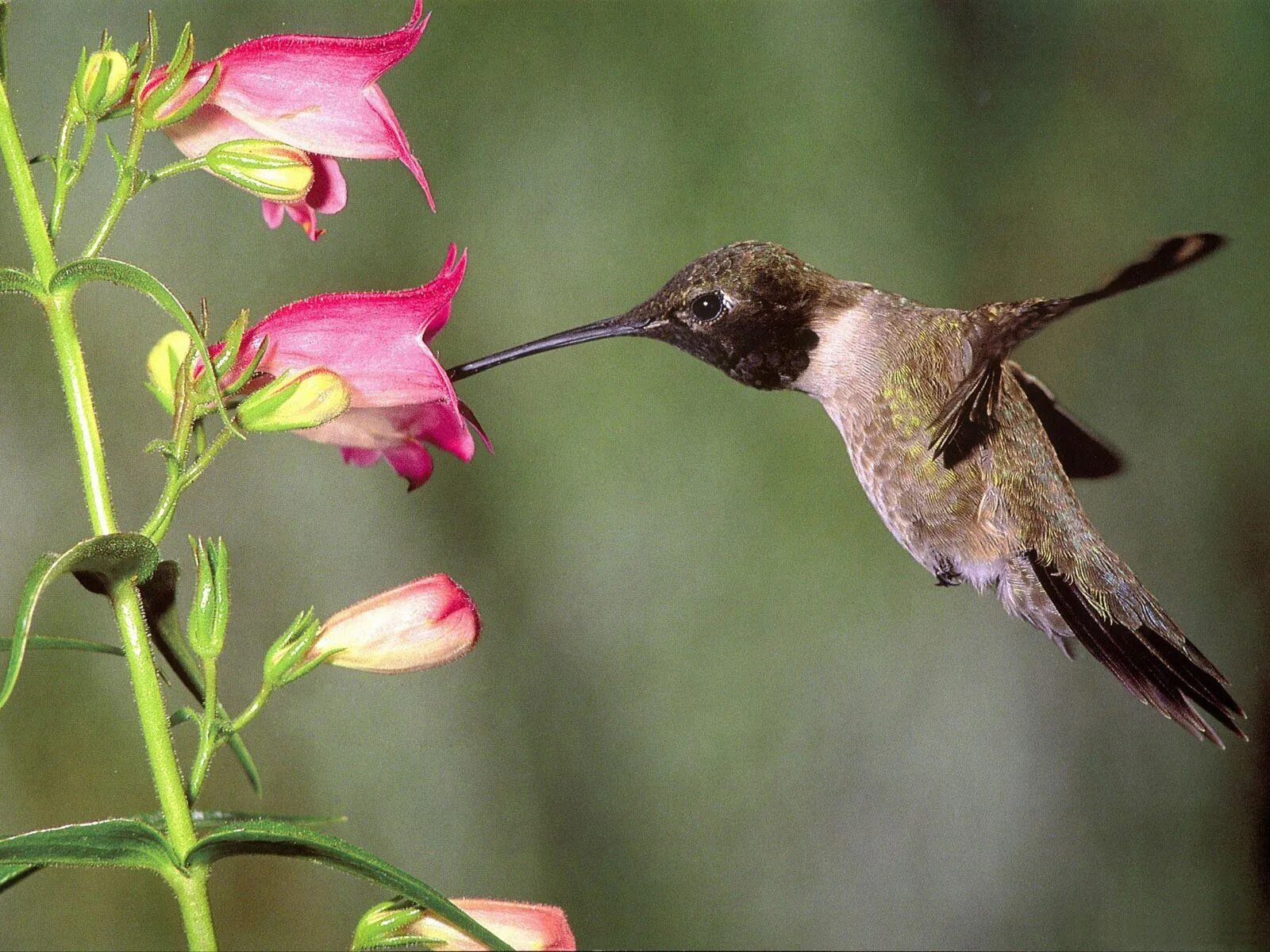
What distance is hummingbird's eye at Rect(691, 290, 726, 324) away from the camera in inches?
20.8

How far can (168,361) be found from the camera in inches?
19.6

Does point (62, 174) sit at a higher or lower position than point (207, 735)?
higher

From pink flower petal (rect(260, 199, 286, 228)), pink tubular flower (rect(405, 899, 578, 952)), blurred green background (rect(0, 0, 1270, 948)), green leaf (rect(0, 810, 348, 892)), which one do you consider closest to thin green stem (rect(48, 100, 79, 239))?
pink flower petal (rect(260, 199, 286, 228))

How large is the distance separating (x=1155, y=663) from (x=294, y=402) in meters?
0.40

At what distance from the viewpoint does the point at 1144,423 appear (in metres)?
1.13

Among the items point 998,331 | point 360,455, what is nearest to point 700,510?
point 360,455

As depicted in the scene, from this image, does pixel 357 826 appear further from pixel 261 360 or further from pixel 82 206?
pixel 261 360

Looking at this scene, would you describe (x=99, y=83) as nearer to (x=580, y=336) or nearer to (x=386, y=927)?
(x=580, y=336)

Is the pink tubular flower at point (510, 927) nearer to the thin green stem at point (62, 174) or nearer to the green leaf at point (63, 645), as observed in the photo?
the green leaf at point (63, 645)

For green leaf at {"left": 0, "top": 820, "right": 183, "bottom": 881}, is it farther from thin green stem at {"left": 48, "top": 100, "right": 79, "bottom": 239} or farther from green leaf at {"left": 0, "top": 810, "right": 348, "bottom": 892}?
thin green stem at {"left": 48, "top": 100, "right": 79, "bottom": 239}

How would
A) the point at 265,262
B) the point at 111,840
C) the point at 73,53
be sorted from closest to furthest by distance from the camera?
the point at 111,840 < the point at 73,53 < the point at 265,262

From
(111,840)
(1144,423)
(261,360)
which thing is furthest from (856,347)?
(1144,423)

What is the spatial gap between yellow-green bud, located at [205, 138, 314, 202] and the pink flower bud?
0.58ft

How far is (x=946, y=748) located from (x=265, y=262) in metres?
0.93
